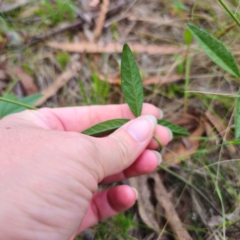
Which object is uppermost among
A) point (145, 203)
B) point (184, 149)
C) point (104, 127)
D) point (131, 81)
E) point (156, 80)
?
point (131, 81)

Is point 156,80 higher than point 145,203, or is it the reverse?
point 156,80

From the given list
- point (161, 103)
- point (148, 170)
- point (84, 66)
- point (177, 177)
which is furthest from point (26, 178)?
point (84, 66)

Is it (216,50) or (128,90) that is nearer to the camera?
(216,50)

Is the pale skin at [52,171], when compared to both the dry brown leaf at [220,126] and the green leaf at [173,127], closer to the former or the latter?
the green leaf at [173,127]

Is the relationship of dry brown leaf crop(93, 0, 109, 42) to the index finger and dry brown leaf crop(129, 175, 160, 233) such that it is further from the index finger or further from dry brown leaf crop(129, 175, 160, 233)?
dry brown leaf crop(129, 175, 160, 233)

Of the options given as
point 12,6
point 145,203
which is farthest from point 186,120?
point 12,6

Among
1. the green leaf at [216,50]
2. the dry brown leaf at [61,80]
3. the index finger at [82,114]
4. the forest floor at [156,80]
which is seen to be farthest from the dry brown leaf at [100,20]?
the green leaf at [216,50]

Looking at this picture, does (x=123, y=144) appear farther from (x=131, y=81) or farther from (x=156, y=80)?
(x=156, y=80)

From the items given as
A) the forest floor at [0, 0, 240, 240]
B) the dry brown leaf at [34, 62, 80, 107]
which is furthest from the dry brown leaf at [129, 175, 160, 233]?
the dry brown leaf at [34, 62, 80, 107]
